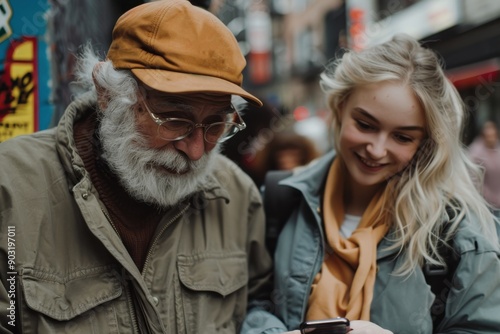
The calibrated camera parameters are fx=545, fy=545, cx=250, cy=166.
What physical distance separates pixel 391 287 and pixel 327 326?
41cm

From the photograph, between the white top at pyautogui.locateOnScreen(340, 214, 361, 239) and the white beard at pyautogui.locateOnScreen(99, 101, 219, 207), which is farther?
the white top at pyautogui.locateOnScreen(340, 214, 361, 239)

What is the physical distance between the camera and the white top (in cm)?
256

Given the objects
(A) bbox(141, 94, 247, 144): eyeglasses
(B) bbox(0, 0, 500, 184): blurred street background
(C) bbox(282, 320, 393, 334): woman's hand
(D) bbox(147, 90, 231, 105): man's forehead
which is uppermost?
(B) bbox(0, 0, 500, 184): blurred street background

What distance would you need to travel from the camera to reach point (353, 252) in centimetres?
236

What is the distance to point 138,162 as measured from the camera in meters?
2.18

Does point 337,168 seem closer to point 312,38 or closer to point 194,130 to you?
point 194,130

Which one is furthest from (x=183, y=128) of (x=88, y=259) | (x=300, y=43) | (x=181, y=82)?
(x=300, y=43)

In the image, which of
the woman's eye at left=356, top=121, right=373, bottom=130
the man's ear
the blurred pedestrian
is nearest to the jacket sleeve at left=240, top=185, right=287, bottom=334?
the woman's eye at left=356, top=121, right=373, bottom=130

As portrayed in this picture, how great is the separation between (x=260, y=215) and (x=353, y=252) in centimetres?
49

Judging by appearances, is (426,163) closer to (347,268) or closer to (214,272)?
(347,268)

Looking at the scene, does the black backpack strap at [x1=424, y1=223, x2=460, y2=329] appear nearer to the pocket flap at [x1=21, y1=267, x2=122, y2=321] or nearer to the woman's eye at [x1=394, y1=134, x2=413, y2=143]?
the woman's eye at [x1=394, y1=134, x2=413, y2=143]

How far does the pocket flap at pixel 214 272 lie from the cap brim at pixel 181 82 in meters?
0.72

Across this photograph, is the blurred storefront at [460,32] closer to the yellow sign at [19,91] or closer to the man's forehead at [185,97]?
the yellow sign at [19,91]

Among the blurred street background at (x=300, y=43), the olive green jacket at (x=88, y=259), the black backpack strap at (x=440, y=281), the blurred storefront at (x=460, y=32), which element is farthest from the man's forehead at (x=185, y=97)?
the blurred storefront at (x=460, y=32)
